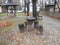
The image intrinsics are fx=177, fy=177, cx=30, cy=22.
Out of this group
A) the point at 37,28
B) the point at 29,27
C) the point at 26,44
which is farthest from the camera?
the point at 29,27

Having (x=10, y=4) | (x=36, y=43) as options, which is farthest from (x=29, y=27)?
(x=10, y=4)

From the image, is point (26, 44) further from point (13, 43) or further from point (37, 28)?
point (37, 28)

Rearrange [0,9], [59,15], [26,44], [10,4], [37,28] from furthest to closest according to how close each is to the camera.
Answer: [0,9]
[10,4]
[59,15]
[37,28]
[26,44]

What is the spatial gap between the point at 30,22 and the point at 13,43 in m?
5.63

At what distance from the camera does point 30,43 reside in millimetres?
9641

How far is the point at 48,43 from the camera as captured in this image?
9.61 m

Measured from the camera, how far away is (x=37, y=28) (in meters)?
13.9

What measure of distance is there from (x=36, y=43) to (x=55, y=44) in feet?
3.41

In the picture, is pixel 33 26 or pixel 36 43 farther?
pixel 33 26

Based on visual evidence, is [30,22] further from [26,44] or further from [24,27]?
[26,44]

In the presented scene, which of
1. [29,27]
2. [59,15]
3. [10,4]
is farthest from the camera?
[10,4]

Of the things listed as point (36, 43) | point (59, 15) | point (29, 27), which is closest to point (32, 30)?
point (29, 27)

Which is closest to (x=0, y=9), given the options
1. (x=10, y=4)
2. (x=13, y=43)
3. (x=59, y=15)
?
(x=10, y=4)

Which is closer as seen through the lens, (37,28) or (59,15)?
(37,28)
